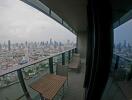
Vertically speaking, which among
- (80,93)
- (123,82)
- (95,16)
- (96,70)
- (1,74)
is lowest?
Answer: (80,93)

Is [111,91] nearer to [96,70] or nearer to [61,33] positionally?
[96,70]

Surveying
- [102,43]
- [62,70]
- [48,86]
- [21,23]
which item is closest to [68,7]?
[62,70]

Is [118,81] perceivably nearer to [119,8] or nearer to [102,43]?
[102,43]

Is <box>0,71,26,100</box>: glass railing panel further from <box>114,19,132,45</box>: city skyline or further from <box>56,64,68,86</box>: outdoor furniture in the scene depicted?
<box>114,19,132,45</box>: city skyline

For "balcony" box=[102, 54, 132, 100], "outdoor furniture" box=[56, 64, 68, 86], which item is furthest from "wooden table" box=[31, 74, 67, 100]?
"balcony" box=[102, 54, 132, 100]

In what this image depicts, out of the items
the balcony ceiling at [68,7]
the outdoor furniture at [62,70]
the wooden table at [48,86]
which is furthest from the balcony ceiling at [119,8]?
the outdoor furniture at [62,70]

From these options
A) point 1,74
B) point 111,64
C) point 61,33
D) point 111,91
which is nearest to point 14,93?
point 1,74

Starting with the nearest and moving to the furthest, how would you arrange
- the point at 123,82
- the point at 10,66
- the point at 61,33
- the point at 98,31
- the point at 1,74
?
the point at 98,31 → the point at 123,82 → the point at 1,74 → the point at 10,66 → the point at 61,33
